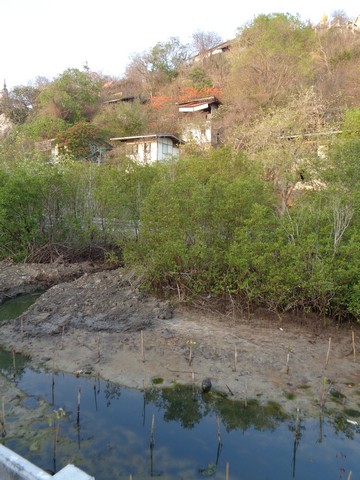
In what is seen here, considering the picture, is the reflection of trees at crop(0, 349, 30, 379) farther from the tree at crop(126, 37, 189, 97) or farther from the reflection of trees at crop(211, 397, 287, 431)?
the tree at crop(126, 37, 189, 97)

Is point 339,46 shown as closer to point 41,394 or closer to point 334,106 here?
point 334,106

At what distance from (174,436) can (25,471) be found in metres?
3.45

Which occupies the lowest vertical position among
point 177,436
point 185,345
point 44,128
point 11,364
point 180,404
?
point 177,436

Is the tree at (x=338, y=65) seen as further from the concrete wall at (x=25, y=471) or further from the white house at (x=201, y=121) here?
the concrete wall at (x=25, y=471)

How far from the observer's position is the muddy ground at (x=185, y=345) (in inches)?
297

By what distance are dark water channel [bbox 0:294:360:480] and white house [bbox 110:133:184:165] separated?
24.5 meters

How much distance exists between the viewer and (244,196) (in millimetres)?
10828

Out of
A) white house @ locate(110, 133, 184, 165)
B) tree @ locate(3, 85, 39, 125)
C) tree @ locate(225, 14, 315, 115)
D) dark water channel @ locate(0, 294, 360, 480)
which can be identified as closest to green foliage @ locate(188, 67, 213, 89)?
tree @ locate(225, 14, 315, 115)

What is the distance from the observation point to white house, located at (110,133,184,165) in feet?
102

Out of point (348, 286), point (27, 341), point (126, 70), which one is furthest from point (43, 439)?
point (126, 70)

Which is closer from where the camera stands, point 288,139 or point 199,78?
point 288,139

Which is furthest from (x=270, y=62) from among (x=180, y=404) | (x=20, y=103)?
(x=180, y=404)

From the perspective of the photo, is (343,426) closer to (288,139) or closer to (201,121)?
(288,139)

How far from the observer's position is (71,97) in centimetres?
3934
